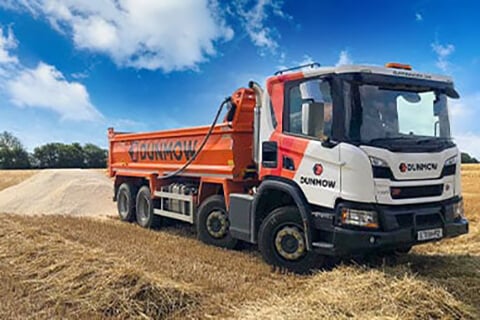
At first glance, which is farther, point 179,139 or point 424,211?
point 179,139

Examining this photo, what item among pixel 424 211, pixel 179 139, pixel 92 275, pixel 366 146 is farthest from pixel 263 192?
pixel 179 139

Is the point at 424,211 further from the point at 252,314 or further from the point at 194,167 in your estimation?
the point at 194,167

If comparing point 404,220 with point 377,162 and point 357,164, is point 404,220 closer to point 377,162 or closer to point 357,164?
point 377,162

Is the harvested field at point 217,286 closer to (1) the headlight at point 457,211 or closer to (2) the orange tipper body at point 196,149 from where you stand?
(1) the headlight at point 457,211

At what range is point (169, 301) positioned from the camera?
4.67 meters

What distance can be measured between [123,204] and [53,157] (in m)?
43.5

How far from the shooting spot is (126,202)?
449 inches

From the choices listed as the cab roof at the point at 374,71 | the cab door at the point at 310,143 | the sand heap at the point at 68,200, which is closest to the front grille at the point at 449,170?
the cab roof at the point at 374,71

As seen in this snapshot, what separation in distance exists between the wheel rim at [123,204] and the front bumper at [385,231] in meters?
6.88

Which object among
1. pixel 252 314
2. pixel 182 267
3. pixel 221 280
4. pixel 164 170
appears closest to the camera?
pixel 252 314

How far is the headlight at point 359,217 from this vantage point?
5309 mm

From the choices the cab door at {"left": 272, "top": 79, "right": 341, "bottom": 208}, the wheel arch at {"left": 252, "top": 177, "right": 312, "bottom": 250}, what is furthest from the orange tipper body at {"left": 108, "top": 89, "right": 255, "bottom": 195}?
the cab door at {"left": 272, "top": 79, "right": 341, "bottom": 208}

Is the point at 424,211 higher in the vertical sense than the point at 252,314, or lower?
higher

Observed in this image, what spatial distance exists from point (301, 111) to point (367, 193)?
140cm
